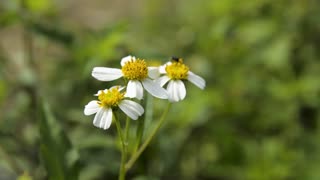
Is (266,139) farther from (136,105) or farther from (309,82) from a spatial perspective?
(136,105)

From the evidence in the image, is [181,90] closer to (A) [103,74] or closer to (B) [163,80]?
(B) [163,80]

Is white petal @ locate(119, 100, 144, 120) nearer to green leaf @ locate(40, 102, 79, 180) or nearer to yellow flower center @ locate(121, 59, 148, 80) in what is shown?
yellow flower center @ locate(121, 59, 148, 80)

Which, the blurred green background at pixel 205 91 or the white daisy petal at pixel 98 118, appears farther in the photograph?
the blurred green background at pixel 205 91

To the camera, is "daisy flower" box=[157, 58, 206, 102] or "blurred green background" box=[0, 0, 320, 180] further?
"blurred green background" box=[0, 0, 320, 180]

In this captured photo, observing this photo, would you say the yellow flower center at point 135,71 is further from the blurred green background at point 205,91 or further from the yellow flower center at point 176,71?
the blurred green background at point 205,91

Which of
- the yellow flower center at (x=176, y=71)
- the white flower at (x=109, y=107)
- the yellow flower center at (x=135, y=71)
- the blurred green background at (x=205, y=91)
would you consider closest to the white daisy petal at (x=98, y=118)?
the white flower at (x=109, y=107)

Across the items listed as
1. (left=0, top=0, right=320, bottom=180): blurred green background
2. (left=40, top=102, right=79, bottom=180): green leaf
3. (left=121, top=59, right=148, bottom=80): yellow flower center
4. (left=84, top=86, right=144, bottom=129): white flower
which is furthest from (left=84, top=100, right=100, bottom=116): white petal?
(left=0, top=0, right=320, bottom=180): blurred green background

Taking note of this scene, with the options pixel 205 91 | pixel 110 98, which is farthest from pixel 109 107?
pixel 205 91
